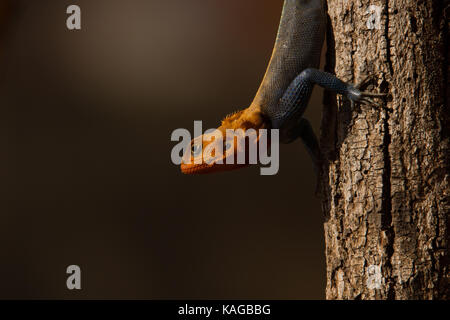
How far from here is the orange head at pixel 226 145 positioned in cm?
220

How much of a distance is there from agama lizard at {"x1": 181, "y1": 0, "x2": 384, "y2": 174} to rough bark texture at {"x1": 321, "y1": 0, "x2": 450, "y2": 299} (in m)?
0.33

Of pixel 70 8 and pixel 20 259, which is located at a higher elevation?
pixel 70 8

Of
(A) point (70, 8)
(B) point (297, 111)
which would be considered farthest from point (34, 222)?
(B) point (297, 111)

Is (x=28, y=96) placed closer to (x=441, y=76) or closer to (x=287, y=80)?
(x=287, y=80)

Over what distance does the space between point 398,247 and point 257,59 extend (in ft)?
10.0

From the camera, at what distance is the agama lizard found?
2201 millimetres

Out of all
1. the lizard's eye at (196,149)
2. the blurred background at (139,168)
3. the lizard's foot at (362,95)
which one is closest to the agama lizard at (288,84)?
the lizard's eye at (196,149)

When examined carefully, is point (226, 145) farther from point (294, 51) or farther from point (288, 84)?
point (294, 51)

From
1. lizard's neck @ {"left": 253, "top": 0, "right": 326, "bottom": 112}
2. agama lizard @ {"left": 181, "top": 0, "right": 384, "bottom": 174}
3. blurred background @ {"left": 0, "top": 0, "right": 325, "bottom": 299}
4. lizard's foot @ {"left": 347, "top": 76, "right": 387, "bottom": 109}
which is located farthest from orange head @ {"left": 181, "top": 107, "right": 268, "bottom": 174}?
blurred background @ {"left": 0, "top": 0, "right": 325, "bottom": 299}

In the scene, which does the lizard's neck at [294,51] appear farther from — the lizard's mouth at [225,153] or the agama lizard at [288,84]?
the lizard's mouth at [225,153]

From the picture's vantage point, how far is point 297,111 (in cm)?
225

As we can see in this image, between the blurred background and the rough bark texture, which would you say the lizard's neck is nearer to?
the rough bark texture

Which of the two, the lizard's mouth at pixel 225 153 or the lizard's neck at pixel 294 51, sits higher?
the lizard's neck at pixel 294 51

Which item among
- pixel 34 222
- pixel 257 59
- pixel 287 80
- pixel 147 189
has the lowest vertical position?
pixel 34 222
